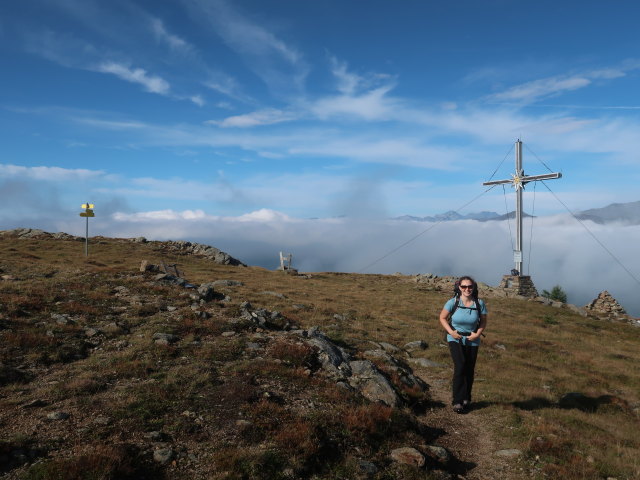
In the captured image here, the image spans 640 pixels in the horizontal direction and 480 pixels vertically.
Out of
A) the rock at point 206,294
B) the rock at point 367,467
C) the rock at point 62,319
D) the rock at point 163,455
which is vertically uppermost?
the rock at point 206,294

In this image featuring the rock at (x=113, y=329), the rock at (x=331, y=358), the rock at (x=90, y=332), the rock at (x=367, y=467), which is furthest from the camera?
the rock at (x=113, y=329)

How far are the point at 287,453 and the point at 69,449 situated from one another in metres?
3.79

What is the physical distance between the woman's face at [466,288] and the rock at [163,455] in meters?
7.45

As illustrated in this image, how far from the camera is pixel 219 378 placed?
10383 millimetres

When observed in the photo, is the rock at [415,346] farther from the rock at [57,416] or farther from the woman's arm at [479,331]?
the rock at [57,416]

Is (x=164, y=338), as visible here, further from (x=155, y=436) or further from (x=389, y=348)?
(x=389, y=348)

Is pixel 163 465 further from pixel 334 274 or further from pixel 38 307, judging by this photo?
pixel 334 274

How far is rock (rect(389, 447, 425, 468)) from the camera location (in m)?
7.55

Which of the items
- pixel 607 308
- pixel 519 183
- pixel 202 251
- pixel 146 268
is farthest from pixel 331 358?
pixel 202 251

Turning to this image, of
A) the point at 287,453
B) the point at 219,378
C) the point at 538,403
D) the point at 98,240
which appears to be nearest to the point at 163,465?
the point at 287,453

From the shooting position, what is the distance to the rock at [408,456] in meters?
7.55

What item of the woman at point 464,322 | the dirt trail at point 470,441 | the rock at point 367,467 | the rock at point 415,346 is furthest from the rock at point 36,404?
the rock at point 415,346

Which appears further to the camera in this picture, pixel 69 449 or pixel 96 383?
pixel 96 383

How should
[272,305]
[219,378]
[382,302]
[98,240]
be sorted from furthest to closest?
[98,240] → [382,302] → [272,305] → [219,378]
